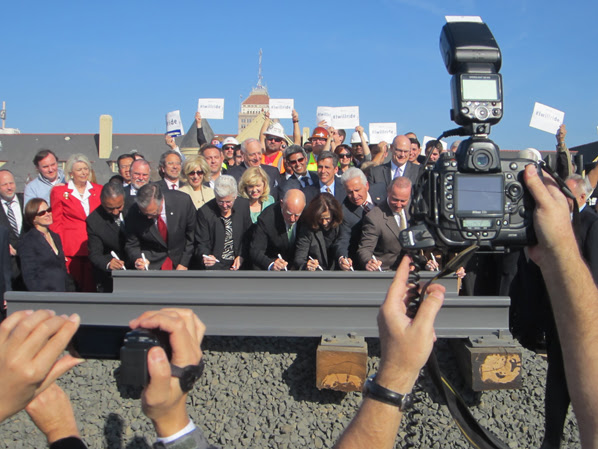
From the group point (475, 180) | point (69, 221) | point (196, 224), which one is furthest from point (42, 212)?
point (475, 180)

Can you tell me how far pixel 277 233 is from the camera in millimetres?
5785

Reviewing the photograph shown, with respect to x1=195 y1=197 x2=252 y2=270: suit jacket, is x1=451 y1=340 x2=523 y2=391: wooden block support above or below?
below

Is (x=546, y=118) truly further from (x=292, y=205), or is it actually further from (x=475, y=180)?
(x=475, y=180)

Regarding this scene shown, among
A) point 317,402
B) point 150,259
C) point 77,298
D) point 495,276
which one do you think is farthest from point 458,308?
point 150,259

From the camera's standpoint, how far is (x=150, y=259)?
5.94 metres

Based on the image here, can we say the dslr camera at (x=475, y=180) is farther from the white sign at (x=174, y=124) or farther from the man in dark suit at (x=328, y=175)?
the white sign at (x=174, y=124)

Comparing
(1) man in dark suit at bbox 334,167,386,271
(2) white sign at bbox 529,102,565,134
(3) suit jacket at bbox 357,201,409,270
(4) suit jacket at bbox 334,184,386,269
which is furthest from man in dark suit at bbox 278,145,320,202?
(2) white sign at bbox 529,102,565,134

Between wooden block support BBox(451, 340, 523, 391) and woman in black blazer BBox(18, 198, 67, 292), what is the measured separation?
4188mm

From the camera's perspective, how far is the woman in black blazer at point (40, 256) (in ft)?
18.7

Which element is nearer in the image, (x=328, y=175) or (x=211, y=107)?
(x=328, y=175)

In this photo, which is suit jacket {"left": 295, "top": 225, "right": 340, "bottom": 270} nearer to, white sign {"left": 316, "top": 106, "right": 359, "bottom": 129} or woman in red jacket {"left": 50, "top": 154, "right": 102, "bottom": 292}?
woman in red jacket {"left": 50, "top": 154, "right": 102, "bottom": 292}

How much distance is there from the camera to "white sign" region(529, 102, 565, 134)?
342 inches

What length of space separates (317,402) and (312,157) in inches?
215

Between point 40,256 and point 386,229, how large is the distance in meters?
3.54
